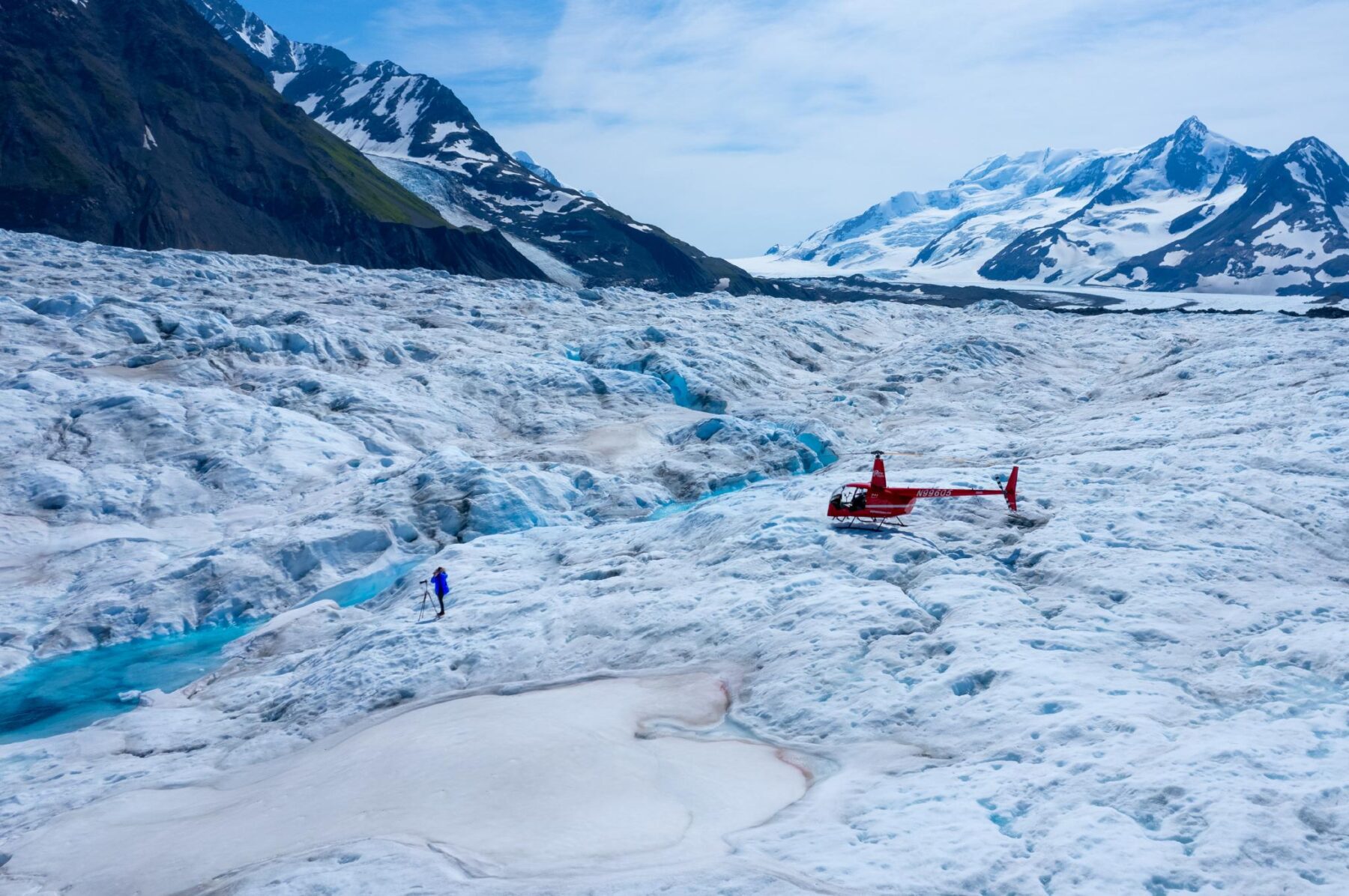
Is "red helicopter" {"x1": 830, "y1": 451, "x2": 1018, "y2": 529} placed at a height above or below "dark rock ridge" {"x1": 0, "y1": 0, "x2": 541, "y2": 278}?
below

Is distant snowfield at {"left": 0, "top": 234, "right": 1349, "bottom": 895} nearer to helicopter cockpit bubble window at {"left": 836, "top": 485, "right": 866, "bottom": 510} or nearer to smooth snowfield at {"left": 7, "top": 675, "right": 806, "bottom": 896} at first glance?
smooth snowfield at {"left": 7, "top": 675, "right": 806, "bottom": 896}

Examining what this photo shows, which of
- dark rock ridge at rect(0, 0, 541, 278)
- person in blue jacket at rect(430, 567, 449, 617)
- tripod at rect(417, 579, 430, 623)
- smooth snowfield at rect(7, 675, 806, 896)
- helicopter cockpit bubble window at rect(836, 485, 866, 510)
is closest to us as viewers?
smooth snowfield at rect(7, 675, 806, 896)

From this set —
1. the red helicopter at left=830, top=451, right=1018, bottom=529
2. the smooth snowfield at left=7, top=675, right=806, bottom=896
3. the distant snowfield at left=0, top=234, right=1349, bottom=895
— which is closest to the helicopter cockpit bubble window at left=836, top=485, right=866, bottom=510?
the red helicopter at left=830, top=451, right=1018, bottom=529

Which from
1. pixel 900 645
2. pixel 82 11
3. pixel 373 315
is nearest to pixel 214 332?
pixel 373 315

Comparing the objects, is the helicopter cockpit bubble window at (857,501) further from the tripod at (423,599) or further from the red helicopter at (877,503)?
the tripod at (423,599)

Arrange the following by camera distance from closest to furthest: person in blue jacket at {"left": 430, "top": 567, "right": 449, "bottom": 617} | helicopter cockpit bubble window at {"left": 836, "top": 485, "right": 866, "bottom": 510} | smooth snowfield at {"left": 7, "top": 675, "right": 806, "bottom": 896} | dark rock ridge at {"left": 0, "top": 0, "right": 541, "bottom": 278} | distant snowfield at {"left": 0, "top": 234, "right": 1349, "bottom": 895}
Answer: distant snowfield at {"left": 0, "top": 234, "right": 1349, "bottom": 895} < smooth snowfield at {"left": 7, "top": 675, "right": 806, "bottom": 896} < person in blue jacket at {"left": 430, "top": 567, "right": 449, "bottom": 617} < helicopter cockpit bubble window at {"left": 836, "top": 485, "right": 866, "bottom": 510} < dark rock ridge at {"left": 0, "top": 0, "right": 541, "bottom": 278}

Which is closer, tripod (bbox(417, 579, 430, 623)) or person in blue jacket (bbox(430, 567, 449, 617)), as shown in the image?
person in blue jacket (bbox(430, 567, 449, 617))

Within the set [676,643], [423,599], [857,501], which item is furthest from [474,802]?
[857,501]
